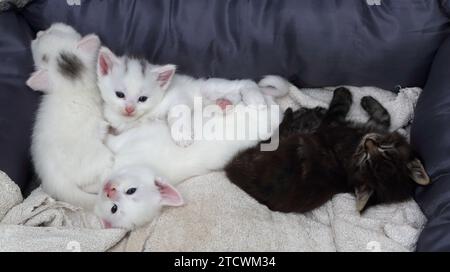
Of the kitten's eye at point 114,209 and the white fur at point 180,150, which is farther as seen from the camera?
the white fur at point 180,150

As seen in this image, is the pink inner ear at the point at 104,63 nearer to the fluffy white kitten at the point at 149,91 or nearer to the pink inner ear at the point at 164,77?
the fluffy white kitten at the point at 149,91

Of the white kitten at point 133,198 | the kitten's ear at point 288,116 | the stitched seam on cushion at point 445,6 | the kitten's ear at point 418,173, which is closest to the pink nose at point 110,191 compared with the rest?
the white kitten at point 133,198

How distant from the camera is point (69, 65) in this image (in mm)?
1869

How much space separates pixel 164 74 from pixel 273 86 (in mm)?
409

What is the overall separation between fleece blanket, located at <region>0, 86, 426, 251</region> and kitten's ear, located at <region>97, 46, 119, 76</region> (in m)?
0.45

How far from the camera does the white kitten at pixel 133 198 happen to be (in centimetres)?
167

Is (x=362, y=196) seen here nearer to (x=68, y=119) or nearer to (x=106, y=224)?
(x=106, y=224)

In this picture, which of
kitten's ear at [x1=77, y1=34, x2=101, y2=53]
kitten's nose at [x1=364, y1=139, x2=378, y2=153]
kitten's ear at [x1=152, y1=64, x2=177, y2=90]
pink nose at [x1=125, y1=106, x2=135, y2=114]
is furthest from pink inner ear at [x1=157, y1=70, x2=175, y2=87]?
kitten's nose at [x1=364, y1=139, x2=378, y2=153]

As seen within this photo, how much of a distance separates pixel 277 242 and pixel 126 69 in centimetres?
77

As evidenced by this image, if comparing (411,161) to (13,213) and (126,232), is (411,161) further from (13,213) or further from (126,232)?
(13,213)

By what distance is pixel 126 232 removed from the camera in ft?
5.58


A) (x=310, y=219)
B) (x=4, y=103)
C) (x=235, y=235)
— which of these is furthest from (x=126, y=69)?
(x=310, y=219)

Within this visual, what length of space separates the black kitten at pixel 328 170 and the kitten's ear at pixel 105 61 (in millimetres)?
526
